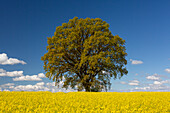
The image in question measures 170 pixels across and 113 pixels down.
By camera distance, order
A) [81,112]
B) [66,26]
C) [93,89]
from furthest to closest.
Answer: [66,26] → [93,89] → [81,112]

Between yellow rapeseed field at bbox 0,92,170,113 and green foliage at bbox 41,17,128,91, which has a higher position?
green foliage at bbox 41,17,128,91

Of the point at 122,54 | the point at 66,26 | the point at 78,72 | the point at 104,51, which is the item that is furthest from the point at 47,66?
the point at 122,54

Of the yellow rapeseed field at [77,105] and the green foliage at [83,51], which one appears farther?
the green foliage at [83,51]

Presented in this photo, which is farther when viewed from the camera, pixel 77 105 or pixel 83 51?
pixel 83 51

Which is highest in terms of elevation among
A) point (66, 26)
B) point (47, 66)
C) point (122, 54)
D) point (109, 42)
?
point (66, 26)

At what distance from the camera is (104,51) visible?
29141 mm

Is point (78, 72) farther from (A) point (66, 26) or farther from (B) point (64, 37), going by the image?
(A) point (66, 26)

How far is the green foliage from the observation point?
27.8 meters

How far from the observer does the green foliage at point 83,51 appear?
27797 millimetres

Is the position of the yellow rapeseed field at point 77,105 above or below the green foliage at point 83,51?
below

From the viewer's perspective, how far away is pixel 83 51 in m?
28.8

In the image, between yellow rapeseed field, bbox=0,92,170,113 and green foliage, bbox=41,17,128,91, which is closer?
yellow rapeseed field, bbox=0,92,170,113

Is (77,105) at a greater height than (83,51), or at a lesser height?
lesser

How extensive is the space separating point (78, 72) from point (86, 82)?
7.22 feet
